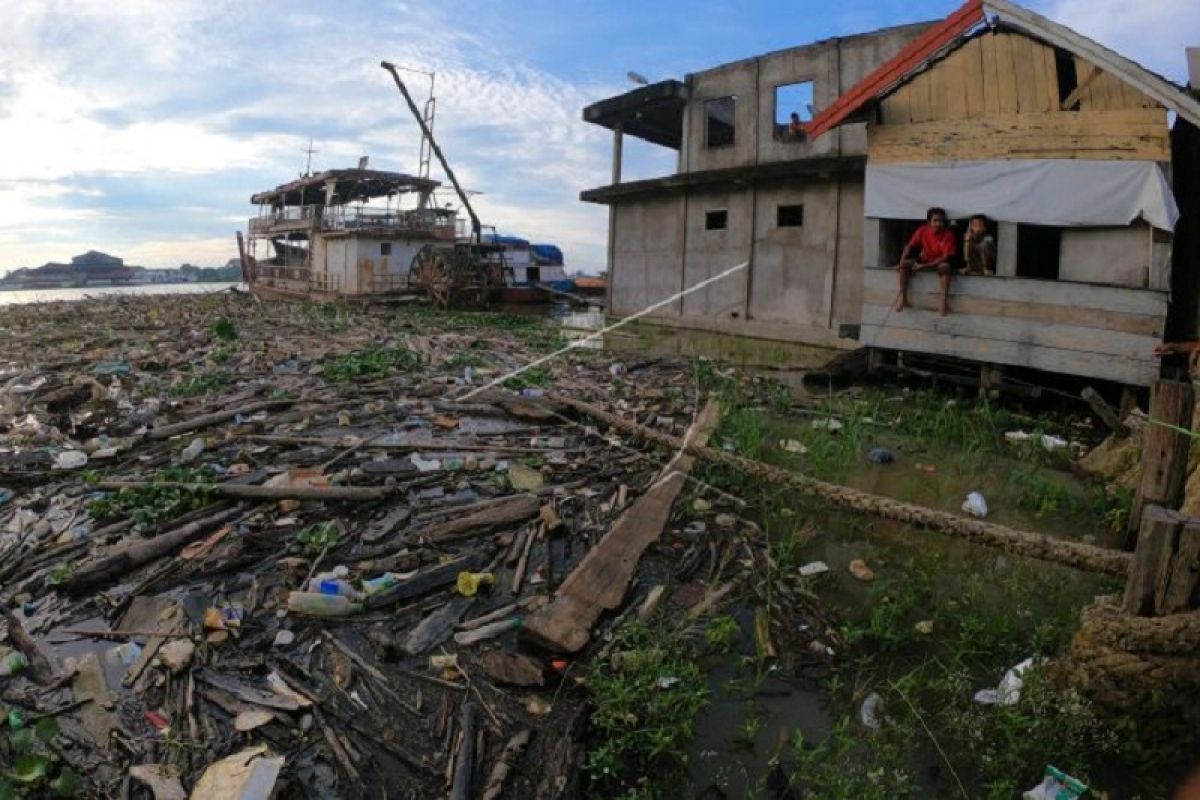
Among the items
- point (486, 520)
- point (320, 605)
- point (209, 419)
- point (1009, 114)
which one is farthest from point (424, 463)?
point (1009, 114)

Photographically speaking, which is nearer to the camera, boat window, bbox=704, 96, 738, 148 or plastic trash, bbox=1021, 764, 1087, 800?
plastic trash, bbox=1021, 764, 1087, 800

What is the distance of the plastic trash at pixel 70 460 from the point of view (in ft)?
20.0

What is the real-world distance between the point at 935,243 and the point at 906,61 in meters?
2.58

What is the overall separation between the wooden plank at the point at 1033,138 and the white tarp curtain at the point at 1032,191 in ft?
0.41

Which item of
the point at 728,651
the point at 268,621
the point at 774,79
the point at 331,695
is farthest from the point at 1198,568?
the point at 774,79

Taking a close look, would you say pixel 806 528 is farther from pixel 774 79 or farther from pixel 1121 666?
pixel 774 79

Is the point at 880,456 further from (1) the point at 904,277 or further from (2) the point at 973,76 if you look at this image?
(2) the point at 973,76

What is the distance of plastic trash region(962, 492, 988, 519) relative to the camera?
5.50m

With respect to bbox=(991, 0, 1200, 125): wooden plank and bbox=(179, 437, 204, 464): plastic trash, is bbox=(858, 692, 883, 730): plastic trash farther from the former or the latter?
bbox=(991, 0, 1200, 125): wooden plank

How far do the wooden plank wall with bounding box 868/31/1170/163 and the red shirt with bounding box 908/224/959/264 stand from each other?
3.48 feet

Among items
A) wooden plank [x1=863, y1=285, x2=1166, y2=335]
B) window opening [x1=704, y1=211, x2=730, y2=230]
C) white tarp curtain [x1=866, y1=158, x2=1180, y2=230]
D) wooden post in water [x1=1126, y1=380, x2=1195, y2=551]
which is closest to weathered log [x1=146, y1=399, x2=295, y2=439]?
wooden post in water [x1=1126, y1=380, x2=1195, y2=551]

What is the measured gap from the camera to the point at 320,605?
3.94 metres

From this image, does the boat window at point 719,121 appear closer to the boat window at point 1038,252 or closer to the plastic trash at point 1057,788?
the boat window at point 1038,252

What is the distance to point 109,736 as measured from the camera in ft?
9.78
